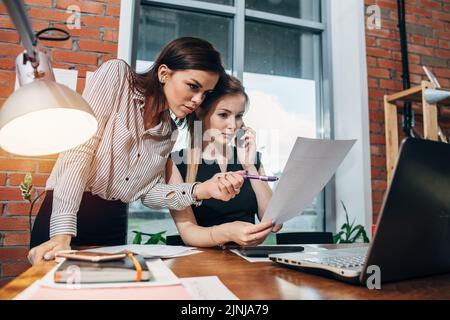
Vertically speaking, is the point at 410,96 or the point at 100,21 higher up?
the point at 100,21

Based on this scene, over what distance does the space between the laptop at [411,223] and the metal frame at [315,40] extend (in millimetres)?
1999

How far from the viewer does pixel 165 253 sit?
31.6 inches

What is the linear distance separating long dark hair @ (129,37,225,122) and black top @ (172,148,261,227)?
40 centimetres

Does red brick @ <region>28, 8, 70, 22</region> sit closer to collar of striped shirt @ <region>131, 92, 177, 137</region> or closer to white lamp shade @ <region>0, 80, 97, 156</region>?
collar of striped shirt @ <region>131, 92, 177, 137</region>

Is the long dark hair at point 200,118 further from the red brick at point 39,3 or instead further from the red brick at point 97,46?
the red brick at point 39,3

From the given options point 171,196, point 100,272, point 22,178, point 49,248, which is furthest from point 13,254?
point 100,272

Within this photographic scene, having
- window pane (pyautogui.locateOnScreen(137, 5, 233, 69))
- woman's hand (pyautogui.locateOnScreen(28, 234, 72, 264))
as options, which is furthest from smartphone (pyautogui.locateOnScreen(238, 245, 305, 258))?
window pane (pyautogui.locateOnScreen(137, 5, 233, 69))

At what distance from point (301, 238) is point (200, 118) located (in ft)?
2.38

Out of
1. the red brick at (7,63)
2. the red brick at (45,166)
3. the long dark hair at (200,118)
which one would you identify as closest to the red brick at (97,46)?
the red brick at (7,63)

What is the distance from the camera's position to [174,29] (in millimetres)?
2412

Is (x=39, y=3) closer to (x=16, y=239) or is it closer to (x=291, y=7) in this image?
(x=16, y=239)

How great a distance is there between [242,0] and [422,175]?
2.34m

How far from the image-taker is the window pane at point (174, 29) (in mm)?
2312
